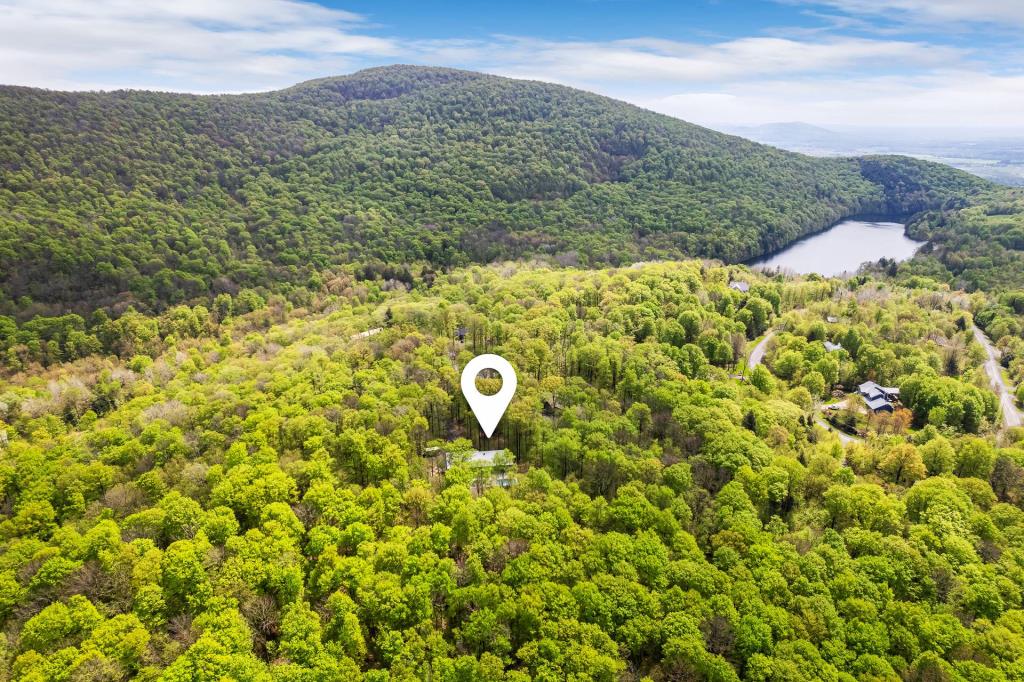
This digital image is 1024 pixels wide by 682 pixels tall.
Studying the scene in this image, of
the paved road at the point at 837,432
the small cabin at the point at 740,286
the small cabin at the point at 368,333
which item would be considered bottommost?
the paved road at the point at 837,432

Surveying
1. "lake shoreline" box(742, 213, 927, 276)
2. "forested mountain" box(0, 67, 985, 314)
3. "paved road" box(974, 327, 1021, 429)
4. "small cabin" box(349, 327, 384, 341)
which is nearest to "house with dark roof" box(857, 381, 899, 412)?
"paved road" box(974, 327, 1021, 429)

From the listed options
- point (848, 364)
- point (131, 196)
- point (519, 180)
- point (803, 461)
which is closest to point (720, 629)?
point (803, 461)

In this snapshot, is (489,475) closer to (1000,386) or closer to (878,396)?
(878,396)

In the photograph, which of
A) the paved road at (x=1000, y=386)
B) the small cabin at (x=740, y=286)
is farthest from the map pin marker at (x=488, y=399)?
the small cabin at (x=740, y=286)

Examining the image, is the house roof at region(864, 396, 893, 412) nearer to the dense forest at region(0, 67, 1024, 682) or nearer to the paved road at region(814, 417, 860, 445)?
the dense forest at region(0, 67, 1024, 682)

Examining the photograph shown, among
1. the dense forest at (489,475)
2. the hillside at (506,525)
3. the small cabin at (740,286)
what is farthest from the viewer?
the small cabin at (740,286)

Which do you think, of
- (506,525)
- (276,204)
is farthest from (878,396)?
(276,204)

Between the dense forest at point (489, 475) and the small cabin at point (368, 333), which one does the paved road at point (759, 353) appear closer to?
the dense forest at point (489, 475)
